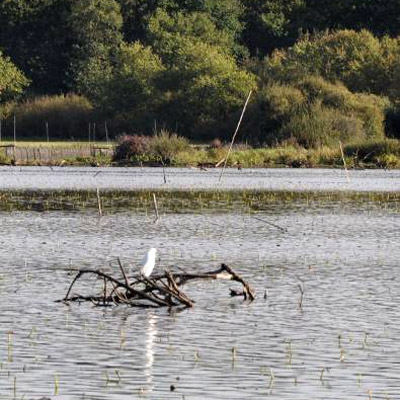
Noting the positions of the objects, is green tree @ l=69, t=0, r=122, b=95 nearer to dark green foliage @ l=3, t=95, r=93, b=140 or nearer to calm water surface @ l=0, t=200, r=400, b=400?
dark green foliage @ l=3, t=95, r=93, b=140

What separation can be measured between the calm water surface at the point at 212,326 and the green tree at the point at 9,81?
82861 mm

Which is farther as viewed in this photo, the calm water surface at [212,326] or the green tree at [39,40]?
the green tree at [39,40]

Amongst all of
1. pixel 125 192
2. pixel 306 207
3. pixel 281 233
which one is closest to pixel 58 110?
pixel 125 192

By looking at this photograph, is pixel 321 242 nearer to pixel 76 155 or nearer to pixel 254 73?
pixel 76 155

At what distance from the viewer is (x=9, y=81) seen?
120m

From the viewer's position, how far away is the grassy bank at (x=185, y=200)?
49.2 metres

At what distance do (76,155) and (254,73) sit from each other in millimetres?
28799

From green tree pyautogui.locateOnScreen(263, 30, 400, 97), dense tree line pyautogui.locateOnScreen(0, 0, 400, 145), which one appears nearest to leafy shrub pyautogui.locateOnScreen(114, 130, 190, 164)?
dense tree line pyautogui.locateOnScreen(0, 0, 400, 145)

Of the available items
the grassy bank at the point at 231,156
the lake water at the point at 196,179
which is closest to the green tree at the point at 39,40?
the grassy bank at the point at 231,156

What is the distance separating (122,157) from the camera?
82688 mm

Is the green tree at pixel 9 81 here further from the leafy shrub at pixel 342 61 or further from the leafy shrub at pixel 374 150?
the leafy shrub at pixel 374 150

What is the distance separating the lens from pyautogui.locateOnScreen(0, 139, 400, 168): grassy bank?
81.5 m

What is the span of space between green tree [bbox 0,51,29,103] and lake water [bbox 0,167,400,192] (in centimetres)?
4177

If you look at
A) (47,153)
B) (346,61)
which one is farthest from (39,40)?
(47,153)
